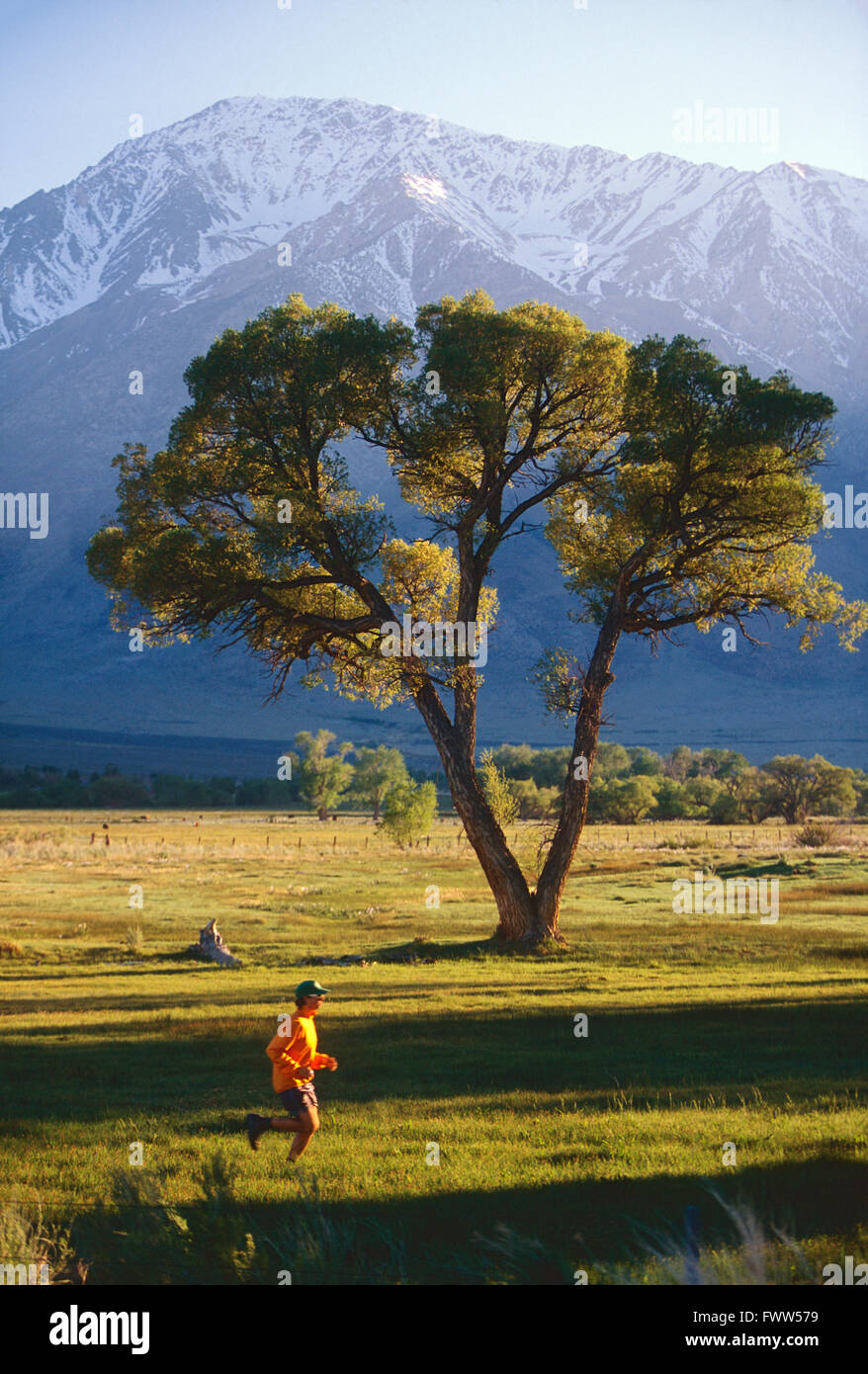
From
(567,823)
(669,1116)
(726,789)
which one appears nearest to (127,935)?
(567,823)

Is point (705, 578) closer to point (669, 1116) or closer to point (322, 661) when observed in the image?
point (322, 661)

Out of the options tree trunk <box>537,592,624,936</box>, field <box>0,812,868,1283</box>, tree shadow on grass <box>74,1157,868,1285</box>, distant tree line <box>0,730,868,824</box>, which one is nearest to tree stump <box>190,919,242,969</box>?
field <box>0,812,868,1283</box>

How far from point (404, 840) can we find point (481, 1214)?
222 ft

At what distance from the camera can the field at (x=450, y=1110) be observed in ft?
22.7

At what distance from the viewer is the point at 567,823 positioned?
960 inches

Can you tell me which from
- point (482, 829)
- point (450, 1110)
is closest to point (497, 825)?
point (482, 829)

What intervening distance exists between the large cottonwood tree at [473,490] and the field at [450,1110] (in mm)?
6213

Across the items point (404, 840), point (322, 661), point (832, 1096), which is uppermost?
point (322, 661)

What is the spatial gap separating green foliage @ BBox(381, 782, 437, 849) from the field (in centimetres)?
3960

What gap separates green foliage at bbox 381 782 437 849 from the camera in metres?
71.1

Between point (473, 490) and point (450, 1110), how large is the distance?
17399 millimetres

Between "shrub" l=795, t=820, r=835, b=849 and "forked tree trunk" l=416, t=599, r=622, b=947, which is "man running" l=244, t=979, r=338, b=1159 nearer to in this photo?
"forked tree trunk" l=416, t=599, r=622, b=947

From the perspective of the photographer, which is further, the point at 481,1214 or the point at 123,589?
the point at 123,589

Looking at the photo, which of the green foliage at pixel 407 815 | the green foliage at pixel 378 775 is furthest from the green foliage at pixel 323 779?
the green foliage at pixel 407 815
